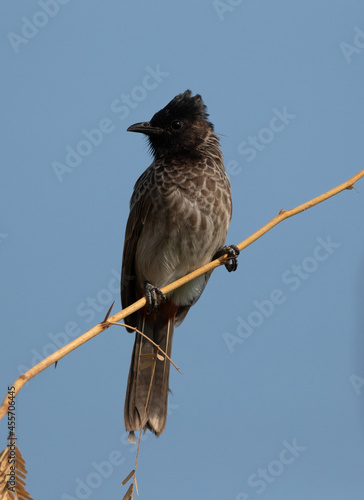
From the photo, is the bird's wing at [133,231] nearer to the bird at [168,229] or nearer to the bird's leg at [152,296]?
the bird at [168,229]

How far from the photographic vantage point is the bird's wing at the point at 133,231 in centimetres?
398

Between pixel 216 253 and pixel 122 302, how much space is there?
75cm

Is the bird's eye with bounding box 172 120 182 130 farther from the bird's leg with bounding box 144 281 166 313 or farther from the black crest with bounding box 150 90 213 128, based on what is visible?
the bird's leg with bounding box 144 281 166 313

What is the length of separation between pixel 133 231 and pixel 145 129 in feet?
2.11

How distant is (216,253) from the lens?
12.8ft

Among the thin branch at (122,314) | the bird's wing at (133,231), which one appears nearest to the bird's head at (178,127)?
the bird's wing at (133,231)

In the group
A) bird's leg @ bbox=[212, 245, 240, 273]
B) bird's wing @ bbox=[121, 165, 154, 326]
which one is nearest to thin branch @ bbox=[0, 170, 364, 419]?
bird's leg @ bbox=[212, 245, 240, 273]

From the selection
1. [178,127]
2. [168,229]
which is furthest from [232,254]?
[178,127]

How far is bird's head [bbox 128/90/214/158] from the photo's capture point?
3.96m

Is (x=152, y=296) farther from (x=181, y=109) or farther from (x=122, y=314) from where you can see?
(x=122, y=314)

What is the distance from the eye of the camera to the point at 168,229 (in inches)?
150

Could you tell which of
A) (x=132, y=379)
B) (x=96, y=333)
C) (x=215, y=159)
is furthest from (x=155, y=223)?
(x=96, y=333)

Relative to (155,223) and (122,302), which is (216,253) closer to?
(155,223)

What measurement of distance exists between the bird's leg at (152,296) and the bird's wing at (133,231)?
35 cm
